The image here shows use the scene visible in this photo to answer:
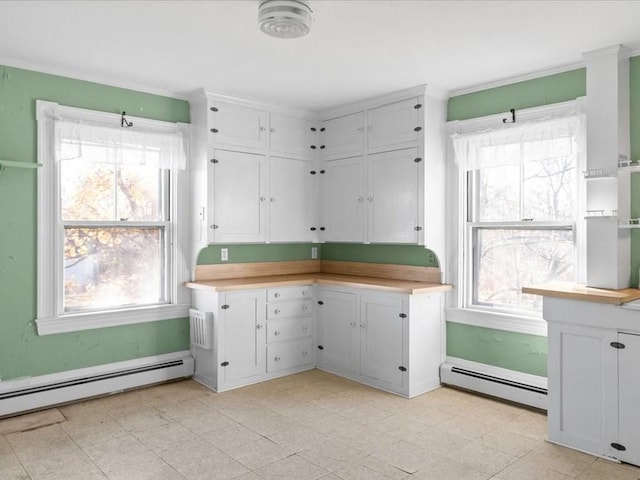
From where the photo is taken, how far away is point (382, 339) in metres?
4.07

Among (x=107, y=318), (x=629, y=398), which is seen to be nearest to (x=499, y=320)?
(x=629, y=398)

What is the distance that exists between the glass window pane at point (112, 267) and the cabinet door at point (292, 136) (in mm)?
1396

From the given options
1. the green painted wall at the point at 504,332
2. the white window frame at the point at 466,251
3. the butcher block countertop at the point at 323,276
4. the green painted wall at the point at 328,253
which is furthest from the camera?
the green painted wall at the point at 328,253

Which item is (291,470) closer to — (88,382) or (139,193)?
(88,382)

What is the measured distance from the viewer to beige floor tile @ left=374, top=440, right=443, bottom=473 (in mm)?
2742

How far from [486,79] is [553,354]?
7.10ft

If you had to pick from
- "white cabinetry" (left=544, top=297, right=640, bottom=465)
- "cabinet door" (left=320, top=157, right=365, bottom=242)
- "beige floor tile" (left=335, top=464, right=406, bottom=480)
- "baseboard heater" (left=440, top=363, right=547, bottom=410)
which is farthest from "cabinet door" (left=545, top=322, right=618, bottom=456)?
"cabinet door" (left=320, top=157, right=365, bottom=242)

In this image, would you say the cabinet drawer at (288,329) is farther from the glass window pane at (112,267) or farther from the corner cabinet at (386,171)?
the glass window pane at (112,267)

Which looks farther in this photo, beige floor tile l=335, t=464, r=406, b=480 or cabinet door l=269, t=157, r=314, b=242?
cabinet door l=269, t=157, r=314, b=242

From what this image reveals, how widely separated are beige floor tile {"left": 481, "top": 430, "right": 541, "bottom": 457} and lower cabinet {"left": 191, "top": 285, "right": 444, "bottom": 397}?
85 cm

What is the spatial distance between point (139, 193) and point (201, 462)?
91.2 inches

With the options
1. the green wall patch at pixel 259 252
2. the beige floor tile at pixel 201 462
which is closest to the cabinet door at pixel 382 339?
the green wall patch at pixel 259 252

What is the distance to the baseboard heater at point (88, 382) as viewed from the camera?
3.46 m

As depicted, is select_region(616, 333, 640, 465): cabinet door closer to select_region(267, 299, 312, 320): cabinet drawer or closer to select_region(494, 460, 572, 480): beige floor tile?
select_region(494, 460, 572, 480): beige floor tile
